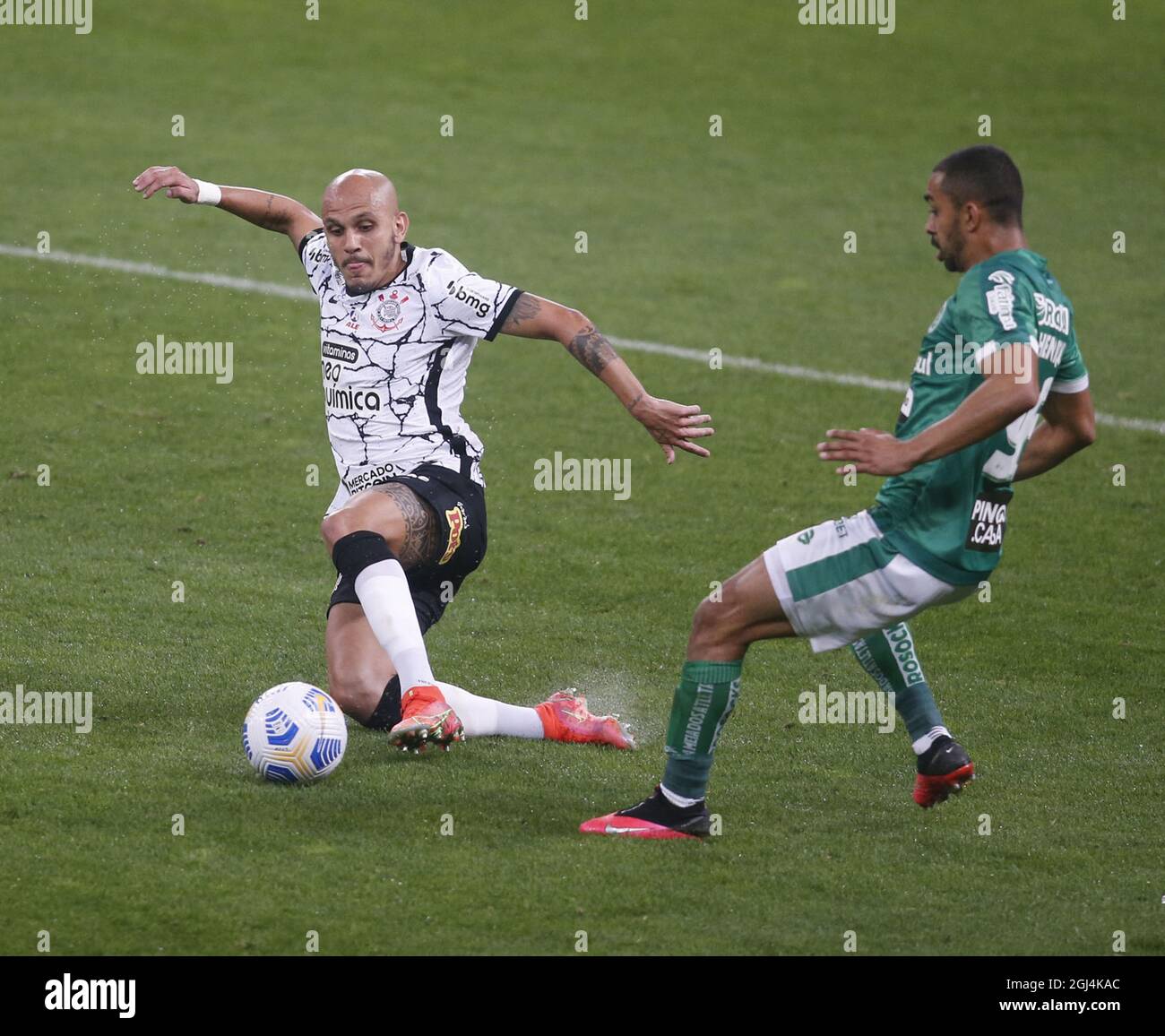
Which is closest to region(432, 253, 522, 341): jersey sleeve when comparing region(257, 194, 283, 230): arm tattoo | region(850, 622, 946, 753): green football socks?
region(257, 194, 283, 230): arm tattoo

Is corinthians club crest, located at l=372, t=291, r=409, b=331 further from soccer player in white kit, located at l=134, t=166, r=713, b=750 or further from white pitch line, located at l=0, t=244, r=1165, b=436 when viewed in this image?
white pitch line, located at l=0, t=244, r=1165, b=436

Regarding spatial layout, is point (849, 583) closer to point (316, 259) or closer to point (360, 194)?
point (360, 194)

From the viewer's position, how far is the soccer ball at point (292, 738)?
6.61 metres

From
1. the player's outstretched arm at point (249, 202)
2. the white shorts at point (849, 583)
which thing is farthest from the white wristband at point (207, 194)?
the white shorts at point (849, 583)

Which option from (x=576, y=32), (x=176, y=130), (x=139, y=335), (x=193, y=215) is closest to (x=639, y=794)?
(x=139, y=335)

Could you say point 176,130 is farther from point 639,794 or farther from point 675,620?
point 639,794

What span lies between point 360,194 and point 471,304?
0.67 m

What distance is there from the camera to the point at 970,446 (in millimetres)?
5895

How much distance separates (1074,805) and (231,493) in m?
6.01

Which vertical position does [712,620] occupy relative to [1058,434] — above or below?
below

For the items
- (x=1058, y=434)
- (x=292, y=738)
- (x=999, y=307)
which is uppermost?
(x=999, y=307)

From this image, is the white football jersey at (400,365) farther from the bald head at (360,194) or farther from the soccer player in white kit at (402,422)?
the bald head at (360,194)

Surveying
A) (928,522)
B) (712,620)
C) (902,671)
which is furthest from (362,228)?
(902,671)

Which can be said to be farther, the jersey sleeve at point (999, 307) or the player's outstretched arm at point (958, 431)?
the jersey sleeve at point (999, 307)
